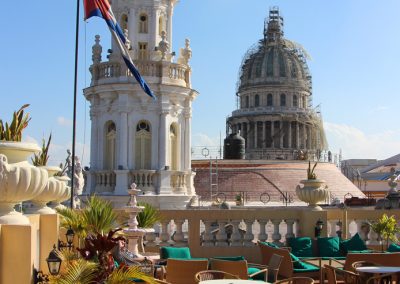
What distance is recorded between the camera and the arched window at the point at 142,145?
28141 millimetres

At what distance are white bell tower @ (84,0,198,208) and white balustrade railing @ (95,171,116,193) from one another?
0.13 feet

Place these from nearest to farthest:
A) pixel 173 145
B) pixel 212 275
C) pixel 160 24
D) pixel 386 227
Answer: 1. pixel 212 275
2. pixel 386 227
3. pixel 173 145
4. pixel 160 24

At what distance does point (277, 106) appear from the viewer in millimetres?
86375

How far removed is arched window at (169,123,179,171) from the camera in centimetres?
2862

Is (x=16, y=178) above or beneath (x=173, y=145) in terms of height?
beneath

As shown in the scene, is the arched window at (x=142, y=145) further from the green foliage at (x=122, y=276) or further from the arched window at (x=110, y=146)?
the green foliage at (x=122, y=276)

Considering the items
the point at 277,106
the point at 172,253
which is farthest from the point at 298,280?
the point at 277,106

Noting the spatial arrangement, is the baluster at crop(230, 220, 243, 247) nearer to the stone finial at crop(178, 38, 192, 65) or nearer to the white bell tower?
the white bell tower

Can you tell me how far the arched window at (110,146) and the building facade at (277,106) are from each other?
5544 cm

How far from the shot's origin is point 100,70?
29.4 metres

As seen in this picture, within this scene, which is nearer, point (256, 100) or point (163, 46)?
point (163, 46)

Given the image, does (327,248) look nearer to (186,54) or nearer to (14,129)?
(14,129)

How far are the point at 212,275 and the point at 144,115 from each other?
62.7 ft

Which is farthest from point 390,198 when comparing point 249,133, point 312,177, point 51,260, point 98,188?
point 249,133
